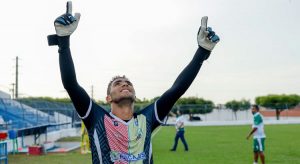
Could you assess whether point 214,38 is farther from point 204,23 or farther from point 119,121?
point 119,121

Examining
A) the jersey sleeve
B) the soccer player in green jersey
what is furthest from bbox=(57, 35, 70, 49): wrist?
the jersey sleeve

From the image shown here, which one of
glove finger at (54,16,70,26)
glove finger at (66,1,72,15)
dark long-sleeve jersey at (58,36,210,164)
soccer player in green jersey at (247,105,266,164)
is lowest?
soccer player in green jersey at (247,105,266,164)

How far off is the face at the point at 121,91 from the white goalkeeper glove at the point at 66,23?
653mm

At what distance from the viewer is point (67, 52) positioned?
3.98 metres

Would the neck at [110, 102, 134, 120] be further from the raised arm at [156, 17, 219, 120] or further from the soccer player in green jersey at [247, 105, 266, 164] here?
the soccer player in green jersey at [247, 105, 266, 164]

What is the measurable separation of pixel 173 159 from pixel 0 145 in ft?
20.5

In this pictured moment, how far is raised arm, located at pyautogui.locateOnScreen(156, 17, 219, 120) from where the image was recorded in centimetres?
431

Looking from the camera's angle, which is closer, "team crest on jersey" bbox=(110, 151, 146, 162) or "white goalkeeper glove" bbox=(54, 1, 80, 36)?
"white goalkeeper glove" bbox=(54, 1, 80, 36)

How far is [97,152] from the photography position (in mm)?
4125

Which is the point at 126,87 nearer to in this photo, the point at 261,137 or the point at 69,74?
the point at 69,74

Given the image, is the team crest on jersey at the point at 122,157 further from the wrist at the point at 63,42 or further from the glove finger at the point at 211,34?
the glove finger at the point at 211,34

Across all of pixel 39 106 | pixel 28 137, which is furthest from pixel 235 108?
pixel 28 137

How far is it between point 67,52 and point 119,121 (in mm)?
734

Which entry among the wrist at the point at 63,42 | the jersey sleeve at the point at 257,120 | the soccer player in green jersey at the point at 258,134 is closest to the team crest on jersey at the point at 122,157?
the wrist at the point at 63,42
